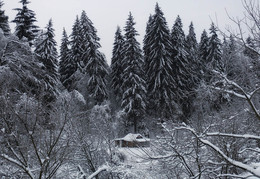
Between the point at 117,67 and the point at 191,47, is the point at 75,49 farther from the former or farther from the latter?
the point at 191,47

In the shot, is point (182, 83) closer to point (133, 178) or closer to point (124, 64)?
point (124, 64)

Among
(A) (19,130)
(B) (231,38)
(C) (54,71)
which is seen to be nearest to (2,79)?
(A) (19,130)

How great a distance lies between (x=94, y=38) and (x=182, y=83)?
11.5 m

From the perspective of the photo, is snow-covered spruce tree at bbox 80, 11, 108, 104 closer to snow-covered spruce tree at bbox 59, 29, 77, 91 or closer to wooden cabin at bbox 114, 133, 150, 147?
snow-covered spruce tree at bbox 59, 29, 77, 91

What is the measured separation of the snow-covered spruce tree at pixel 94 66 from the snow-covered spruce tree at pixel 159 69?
→ 533 centimetres

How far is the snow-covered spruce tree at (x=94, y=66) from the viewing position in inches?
947

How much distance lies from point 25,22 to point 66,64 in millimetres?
10772

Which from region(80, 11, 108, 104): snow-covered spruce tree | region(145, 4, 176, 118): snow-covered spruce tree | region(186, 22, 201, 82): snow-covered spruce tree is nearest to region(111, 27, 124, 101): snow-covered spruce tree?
region(80, 11, 108, 104): snow-covered spruce tree

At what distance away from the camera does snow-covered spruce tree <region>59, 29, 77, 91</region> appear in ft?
92.7

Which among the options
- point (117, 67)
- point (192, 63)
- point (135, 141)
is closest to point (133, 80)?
point (117, 67)

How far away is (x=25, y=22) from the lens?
18.4m

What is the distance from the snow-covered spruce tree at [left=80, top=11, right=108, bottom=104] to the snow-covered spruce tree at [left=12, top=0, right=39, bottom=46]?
6.93m

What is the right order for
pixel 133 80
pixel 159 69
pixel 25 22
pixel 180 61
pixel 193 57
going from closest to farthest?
1. pixel 25 22
2. pixel 133 80
3. pixel 159 69
4. pixel 180 61
5. pixel 193 57

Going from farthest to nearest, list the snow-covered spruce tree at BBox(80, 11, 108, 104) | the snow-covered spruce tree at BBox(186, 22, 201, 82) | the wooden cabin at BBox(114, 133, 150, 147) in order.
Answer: the snow-covered spruce tree at BBox(186, 22, 201, 82), the snow-covered spruce tree at BBox(80, 11, 108, 104), the wooden cabin at BBox(114, 133, 150, 147)
